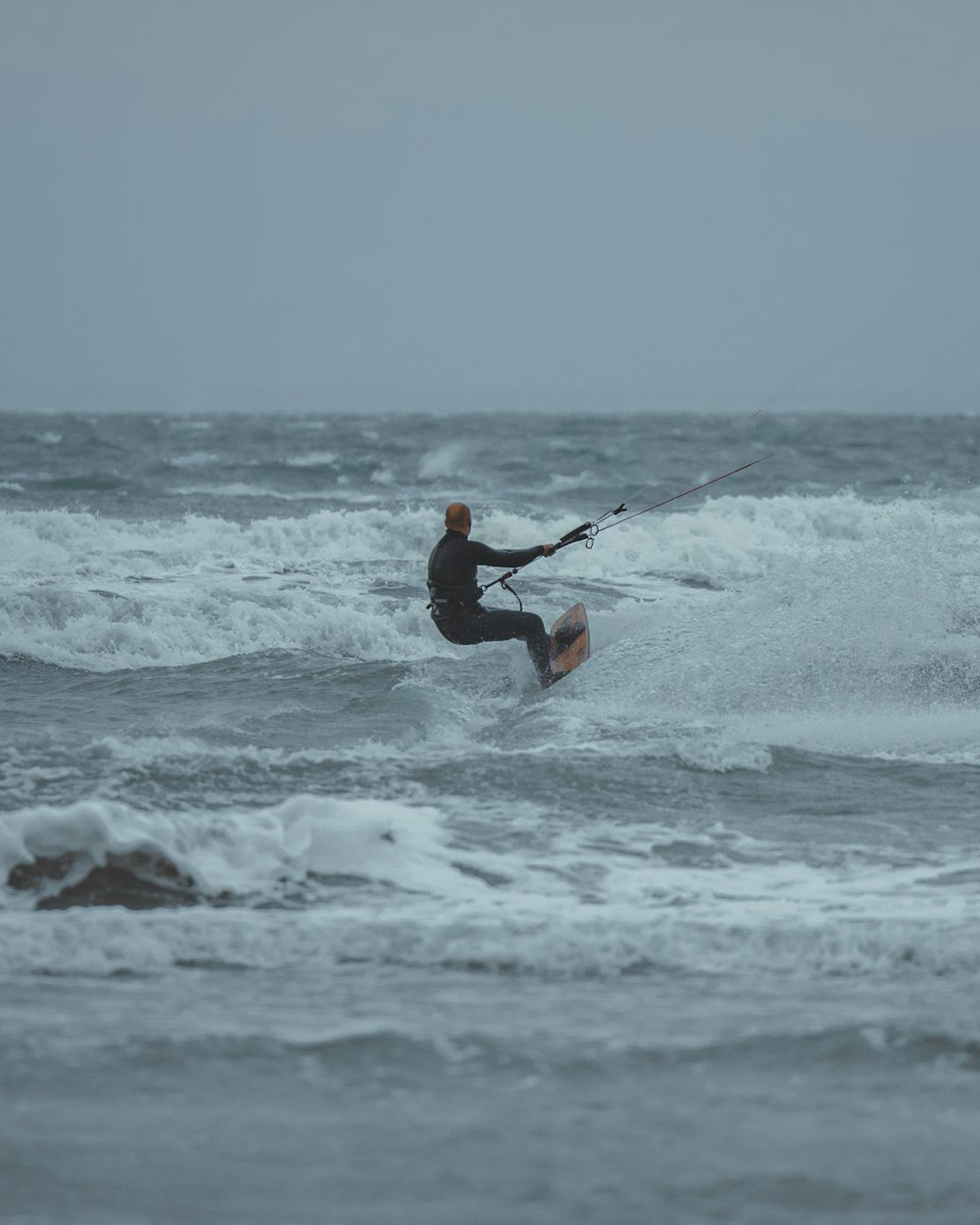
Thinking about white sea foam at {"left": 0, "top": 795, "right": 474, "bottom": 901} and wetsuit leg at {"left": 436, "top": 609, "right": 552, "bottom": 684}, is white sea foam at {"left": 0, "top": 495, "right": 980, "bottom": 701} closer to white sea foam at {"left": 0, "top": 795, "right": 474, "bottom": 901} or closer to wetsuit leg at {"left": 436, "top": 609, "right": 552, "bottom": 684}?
wetsuit leg at {"left": 436, "top": 609, "right": 552, "bottom": 684}

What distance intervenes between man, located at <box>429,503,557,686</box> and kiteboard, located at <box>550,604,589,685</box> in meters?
0.06

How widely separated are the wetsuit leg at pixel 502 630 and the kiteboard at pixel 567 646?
2.1 inches

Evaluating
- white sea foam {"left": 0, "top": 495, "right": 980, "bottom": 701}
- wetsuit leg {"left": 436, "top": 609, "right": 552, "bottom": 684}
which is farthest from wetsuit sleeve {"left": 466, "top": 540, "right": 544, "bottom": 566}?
white sea foam {"left": 0, "top": 495, "right": 980, "bottom": 701}

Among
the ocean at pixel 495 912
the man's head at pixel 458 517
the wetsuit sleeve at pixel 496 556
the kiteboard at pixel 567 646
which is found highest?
the man's head at pixel 458 517

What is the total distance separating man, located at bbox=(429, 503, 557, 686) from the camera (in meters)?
10.5

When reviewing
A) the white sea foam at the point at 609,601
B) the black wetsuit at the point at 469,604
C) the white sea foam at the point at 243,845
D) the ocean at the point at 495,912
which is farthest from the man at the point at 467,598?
the white sea foam at the point at 243,845

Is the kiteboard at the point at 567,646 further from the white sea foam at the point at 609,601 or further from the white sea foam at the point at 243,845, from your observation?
the white sea foam at the point at 243,845

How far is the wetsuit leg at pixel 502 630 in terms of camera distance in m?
10.8

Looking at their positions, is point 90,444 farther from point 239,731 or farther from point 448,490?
point 239,731

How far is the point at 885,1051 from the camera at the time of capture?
4320 mm

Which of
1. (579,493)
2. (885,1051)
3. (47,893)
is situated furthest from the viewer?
(579,493)

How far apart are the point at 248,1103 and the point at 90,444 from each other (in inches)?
1468

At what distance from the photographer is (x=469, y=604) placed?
423 inches

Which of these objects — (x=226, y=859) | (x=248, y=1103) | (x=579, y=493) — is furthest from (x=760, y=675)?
(x=579, y=493)
